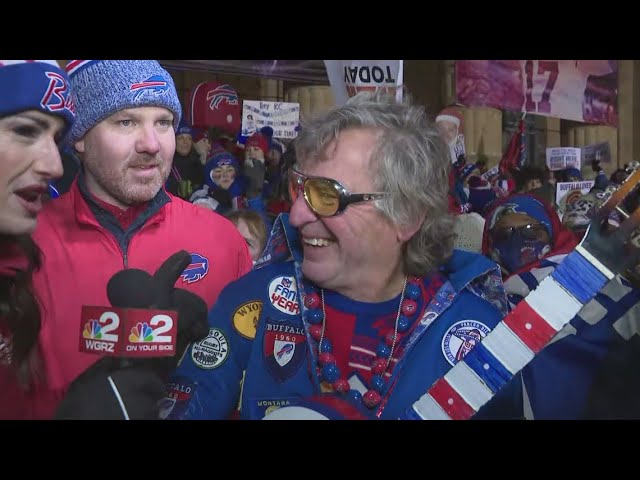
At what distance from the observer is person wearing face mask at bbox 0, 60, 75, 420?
2.00 meters

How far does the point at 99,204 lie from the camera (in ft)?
6.97

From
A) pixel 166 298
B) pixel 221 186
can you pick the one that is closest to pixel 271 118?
pixel 221 186

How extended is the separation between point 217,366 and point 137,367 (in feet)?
0.68

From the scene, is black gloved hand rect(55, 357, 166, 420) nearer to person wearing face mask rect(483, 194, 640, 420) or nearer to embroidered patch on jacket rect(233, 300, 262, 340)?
embroidered patch on jacket rect(233, 300, 262, 340)

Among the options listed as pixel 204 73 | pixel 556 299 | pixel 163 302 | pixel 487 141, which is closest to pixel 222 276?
pixel 163 302

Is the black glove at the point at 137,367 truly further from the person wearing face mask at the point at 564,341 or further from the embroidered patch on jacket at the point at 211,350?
the person wearing face mask at the point at 564,341

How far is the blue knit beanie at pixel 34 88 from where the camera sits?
1.99m

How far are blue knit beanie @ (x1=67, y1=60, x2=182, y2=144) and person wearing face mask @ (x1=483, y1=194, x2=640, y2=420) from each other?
1176 mm

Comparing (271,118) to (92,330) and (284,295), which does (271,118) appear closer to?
(284,295)

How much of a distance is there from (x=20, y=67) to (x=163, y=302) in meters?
0.67

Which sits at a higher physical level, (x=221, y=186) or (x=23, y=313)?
(x=221, y=186)

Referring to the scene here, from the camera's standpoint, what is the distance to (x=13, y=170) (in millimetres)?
2020

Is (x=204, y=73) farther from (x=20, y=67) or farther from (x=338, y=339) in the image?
(x=338, y=339)

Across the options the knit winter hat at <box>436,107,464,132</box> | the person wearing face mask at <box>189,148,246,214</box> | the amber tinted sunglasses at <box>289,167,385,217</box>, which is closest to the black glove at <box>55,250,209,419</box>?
the person wearing face mask at <box>189,148,246,214</box>
